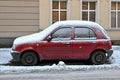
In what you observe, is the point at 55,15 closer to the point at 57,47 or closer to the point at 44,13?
the point at 44,13

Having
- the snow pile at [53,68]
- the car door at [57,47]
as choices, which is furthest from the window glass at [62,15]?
the snow pile at [53,68]

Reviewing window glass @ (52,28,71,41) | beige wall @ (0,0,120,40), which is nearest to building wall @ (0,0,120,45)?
beige wall @ (0,0,120,40)

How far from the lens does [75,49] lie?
15.7 m

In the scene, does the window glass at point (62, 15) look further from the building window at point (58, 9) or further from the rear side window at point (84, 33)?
the rear side window at point (84, 33)

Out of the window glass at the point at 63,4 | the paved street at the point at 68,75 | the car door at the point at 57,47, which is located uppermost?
the window glass at the point at 63,4

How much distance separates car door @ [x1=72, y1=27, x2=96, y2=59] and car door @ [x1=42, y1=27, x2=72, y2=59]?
26 cm

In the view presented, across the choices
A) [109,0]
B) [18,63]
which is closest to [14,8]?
[109,0]

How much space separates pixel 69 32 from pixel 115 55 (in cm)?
340

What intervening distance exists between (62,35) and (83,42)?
34.2 inches

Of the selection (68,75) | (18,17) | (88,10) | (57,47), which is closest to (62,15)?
(88,10)

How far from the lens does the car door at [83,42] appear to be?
1570 centimetres

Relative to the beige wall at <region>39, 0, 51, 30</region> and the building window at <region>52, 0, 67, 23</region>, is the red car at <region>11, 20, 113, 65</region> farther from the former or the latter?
the building window at <region>52, 0, 67, 23</region>

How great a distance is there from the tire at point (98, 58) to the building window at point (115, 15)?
8.74m

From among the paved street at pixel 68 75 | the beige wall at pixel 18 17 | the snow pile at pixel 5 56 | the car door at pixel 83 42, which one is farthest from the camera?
the beige wall at pixel 18 17
